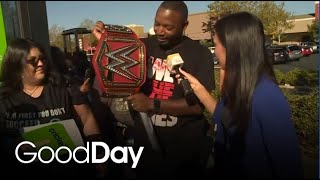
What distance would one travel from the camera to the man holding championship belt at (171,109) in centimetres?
204

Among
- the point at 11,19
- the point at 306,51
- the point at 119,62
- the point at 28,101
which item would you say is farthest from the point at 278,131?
the point at 306,51

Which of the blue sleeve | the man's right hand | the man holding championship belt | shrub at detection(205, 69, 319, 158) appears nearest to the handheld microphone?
the man holding championship belt

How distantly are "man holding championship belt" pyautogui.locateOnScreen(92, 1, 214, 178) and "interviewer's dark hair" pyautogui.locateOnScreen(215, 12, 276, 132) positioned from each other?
432 mm

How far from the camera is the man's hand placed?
1.91 metres

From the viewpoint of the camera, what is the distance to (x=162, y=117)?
6.83 ft

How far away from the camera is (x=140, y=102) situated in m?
1.91

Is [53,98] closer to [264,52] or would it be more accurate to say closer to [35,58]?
[35,58]

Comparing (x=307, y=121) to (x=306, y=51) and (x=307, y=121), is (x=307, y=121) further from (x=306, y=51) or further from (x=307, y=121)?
(x=306, y=51)

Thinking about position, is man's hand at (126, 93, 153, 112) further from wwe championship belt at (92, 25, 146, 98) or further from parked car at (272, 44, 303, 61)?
parked car at (272, 44, 303, 61)

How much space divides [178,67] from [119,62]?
332 mm

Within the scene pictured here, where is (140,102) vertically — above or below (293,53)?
above

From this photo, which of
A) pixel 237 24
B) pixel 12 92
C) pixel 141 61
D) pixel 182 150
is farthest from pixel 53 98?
pixel 237 24

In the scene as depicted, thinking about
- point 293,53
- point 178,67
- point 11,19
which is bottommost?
point 293,53

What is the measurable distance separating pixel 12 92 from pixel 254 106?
1312 mm
